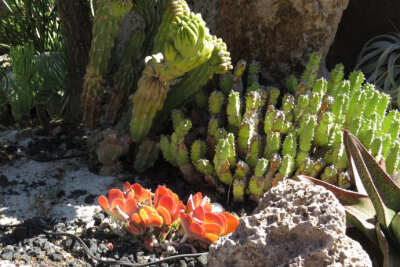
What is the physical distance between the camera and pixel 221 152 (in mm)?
2840

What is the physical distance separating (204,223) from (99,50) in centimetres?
136

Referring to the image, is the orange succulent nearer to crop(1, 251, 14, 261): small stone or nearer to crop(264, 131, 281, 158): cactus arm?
crop(264, 131, 281, 158): cactus arm

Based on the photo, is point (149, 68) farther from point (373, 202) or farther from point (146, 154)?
point (373, 202)

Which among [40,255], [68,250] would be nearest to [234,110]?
[68,250]

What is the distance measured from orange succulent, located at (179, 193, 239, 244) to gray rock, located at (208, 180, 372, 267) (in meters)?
0.36

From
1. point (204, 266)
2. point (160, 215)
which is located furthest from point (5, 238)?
point (204, 266)

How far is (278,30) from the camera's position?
3678 millimetres

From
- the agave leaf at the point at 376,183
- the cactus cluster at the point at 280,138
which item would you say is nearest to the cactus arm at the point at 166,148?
the cactus cluster at the point at 280,138

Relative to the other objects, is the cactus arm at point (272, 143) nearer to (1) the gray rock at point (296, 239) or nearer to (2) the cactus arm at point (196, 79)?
(2) the cactus arm at point (196, 79)

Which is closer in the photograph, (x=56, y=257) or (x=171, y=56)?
(x=56, y=257)

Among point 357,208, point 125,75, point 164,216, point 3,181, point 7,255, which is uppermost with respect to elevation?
point 125,75

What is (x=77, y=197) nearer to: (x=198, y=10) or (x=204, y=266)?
(x=204, y=266)

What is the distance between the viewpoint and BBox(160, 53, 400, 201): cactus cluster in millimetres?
2896

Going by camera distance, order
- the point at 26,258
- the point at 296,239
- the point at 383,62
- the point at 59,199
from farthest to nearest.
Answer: the point at 383,62, the point at 59,199, the point at 26,258, the point at 296,239
